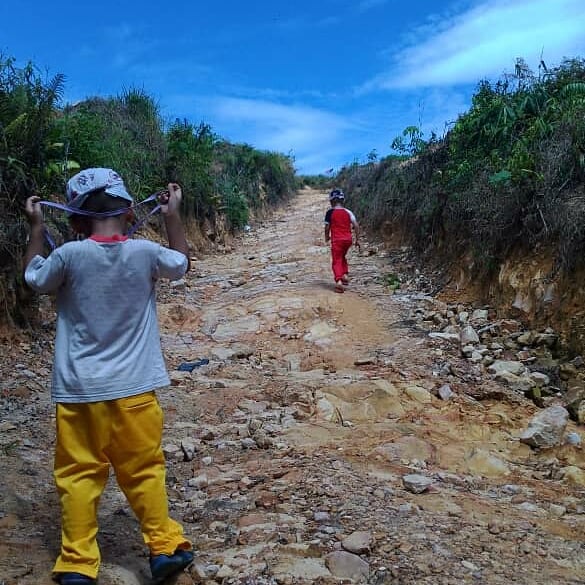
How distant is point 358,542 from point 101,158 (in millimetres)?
6238

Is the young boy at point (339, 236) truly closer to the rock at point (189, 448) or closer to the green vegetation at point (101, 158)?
the green vegetation at point (101, 158)

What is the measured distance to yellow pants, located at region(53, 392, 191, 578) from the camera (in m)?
1.99

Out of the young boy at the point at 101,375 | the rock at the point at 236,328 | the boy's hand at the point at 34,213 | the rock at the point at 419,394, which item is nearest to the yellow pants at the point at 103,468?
the young boy at the point at 101,375

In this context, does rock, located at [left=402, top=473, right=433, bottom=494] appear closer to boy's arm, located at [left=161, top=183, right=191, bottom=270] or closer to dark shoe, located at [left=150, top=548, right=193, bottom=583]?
dark shoe, located at [left=150, top=548, right=193, bottom=583]

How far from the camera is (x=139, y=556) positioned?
2.28 metres

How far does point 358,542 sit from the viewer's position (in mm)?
2266

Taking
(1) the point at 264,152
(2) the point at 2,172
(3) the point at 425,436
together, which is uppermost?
(1) the point at 264,152

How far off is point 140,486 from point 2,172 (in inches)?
149

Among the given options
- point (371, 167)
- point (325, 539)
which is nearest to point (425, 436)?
point (325, 539)

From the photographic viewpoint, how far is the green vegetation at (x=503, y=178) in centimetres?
546

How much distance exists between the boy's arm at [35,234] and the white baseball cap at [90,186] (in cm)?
13

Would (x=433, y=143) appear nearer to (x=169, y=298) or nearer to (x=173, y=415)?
(x=169, y=298)

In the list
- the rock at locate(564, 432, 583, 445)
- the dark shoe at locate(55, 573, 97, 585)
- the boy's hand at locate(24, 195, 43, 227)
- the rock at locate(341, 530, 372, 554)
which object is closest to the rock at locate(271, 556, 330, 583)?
the rock at locate(341, 530, 372, 554)

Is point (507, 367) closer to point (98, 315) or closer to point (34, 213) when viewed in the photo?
point (98, 315)
